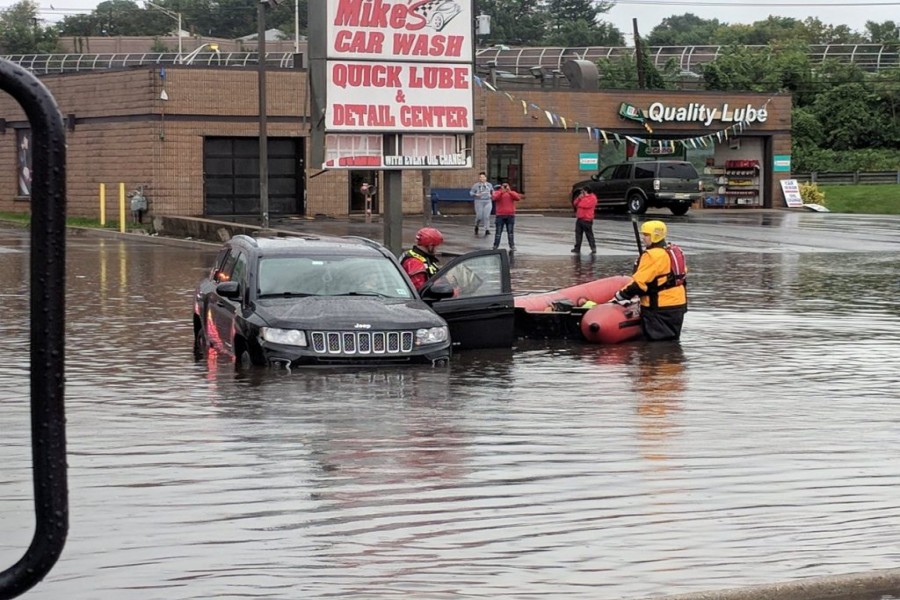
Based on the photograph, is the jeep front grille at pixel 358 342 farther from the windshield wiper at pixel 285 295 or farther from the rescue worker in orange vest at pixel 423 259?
the rescue worker in orange vest at pixel 423 259

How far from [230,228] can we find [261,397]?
2449cm

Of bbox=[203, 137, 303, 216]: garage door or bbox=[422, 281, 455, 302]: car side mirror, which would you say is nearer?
bbox=[422, 281, 455, 302]: car side mirror

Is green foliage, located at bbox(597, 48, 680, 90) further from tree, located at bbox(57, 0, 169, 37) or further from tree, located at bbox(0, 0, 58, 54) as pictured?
tree, located at bbox(57, 0, 169, 37)

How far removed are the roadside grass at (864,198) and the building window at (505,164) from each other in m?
15.6

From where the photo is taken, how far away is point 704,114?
55.8 meters

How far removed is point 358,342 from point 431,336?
74 cm

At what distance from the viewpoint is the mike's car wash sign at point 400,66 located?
23188 millimetres

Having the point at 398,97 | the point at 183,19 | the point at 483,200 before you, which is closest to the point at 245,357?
the point at 398,97

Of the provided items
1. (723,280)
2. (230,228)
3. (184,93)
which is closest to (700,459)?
(723,280)

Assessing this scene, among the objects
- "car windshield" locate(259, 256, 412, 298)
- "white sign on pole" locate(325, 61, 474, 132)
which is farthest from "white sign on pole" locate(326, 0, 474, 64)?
"car windshield" locate(259, 256, 412, 298)

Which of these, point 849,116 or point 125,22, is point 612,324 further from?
point 125,22

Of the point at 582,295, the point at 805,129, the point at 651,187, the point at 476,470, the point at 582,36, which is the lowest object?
the point at 476,470

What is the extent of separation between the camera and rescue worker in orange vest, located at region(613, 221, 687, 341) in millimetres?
16328

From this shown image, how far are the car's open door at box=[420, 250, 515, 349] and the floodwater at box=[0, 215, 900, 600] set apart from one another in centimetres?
29
